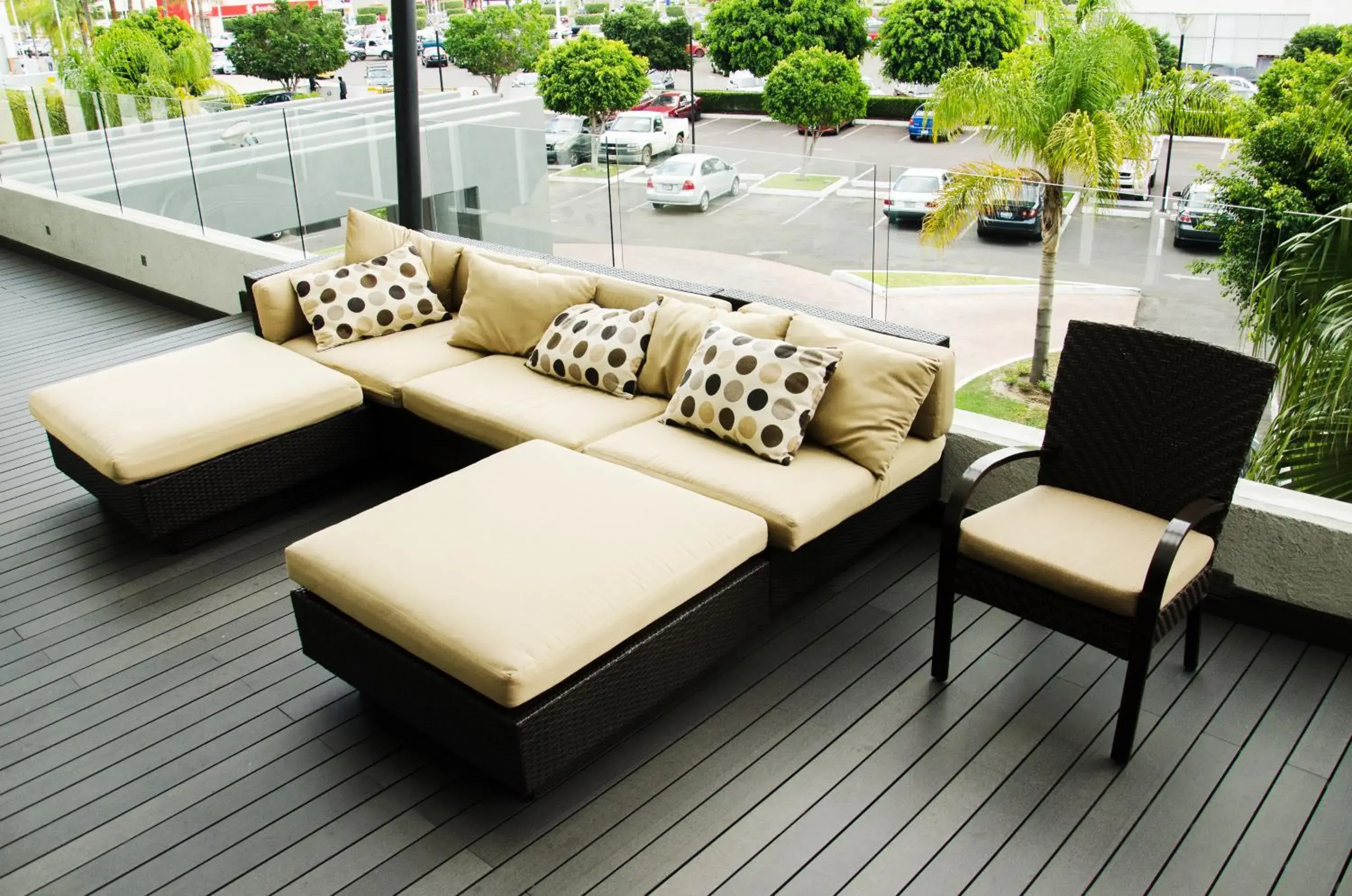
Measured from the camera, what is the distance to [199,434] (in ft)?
12.3

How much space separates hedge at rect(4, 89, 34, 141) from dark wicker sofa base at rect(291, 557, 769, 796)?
7.29 metres

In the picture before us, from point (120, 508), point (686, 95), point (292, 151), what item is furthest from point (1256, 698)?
point (686, 95)

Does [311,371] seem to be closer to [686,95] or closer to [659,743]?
[659,743]

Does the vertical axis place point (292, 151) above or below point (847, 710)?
above

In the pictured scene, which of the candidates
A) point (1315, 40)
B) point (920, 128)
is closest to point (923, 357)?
point (920, 128)

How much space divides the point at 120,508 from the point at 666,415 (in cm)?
197

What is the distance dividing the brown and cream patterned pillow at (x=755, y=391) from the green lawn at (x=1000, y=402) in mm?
690

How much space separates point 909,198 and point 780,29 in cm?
2685

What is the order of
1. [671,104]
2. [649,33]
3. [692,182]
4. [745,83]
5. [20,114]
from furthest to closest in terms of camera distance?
[745,83], [649,33], [671,104], [20,114], [692,182]

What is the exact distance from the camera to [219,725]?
294 centimetres

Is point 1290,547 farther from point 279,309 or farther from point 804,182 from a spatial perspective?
point 279,309

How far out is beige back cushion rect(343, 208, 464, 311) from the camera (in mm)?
4855

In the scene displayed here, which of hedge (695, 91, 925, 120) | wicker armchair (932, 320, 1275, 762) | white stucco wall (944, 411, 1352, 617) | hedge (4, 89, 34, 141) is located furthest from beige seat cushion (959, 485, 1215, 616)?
hedge (695, 91, 925, 120)

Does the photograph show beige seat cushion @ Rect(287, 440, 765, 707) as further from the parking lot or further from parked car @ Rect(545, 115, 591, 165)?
parked car @ Rect(545, 115, 591, 165)
